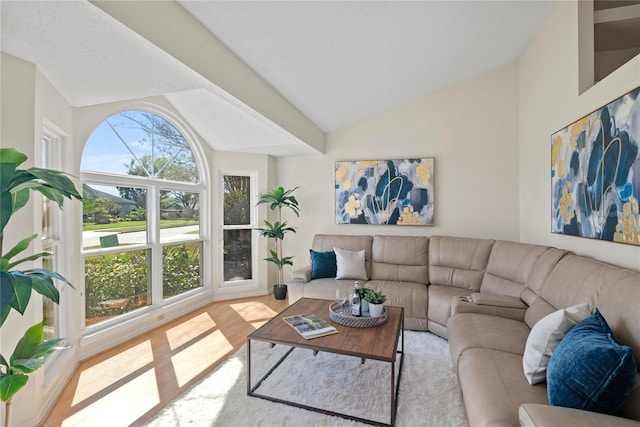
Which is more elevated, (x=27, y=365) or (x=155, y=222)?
(x=155, y=222)

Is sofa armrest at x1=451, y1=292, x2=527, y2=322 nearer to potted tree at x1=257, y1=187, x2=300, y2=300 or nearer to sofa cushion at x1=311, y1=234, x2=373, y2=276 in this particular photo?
sofa cushion at x1=311, y1=234, x2=373, y2=276

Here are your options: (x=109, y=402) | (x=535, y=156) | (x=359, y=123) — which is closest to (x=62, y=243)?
(x=109, y=402)

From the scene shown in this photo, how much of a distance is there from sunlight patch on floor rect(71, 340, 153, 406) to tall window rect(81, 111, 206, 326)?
47 centimetres

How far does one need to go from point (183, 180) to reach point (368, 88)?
2.69 m

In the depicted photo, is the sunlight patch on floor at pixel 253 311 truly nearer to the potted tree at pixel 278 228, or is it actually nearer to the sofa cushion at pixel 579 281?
the potted tree at pixel 278 228

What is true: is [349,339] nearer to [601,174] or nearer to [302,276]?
[302,276]

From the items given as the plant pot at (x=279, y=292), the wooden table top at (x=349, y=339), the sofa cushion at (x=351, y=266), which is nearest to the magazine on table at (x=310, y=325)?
the wooden table top at (x=349, y=339)

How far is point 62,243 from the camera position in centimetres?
254

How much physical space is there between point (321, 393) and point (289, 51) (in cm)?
268

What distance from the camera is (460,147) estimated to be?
4.06 m

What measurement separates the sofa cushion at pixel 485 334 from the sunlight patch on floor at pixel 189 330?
8.39 ft

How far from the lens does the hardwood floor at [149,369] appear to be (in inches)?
78.4

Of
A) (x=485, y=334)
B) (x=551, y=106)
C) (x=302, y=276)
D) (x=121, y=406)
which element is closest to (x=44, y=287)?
(x=121, y=406)

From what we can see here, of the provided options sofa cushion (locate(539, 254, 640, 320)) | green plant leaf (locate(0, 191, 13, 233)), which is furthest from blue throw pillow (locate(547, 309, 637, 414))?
green plant leaf (locate(0, 191, 13, 233))
